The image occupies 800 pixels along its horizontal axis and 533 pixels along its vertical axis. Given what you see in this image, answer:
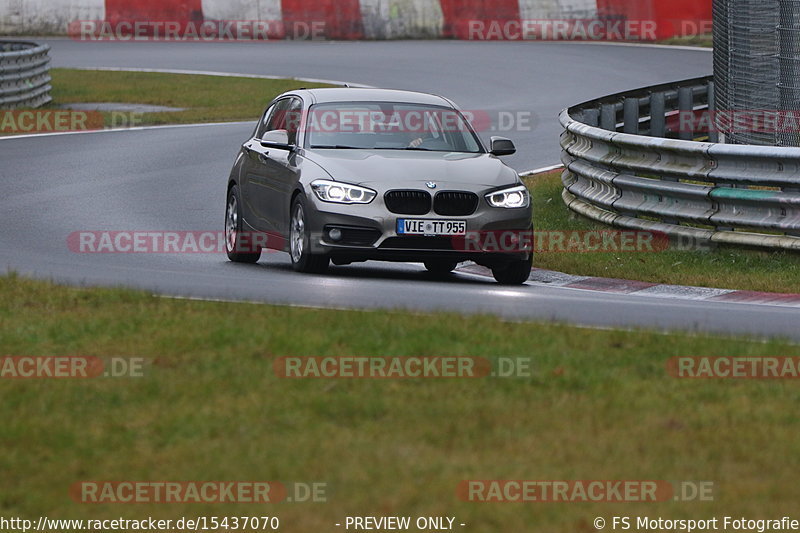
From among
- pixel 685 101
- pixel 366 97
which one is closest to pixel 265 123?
pixel 366 97

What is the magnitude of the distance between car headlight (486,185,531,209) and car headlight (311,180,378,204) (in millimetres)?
953

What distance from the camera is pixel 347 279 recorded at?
12.5m

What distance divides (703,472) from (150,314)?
4.22 m

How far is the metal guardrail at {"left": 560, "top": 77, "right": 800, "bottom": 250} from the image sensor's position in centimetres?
1384

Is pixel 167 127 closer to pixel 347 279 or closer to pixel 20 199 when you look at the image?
pixel 20 199

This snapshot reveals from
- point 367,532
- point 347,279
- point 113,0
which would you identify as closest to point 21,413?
point 367,532

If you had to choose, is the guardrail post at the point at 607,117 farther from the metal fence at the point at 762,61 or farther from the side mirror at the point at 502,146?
the side mirror at the point at 502,146

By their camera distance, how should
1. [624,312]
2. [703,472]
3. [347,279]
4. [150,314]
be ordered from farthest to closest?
[347,279], [624,312], [150,314], [703,472]

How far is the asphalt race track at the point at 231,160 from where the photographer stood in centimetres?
1095

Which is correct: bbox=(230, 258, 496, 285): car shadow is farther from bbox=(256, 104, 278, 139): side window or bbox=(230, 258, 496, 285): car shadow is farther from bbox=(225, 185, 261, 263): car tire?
bbox=(256, 104, 278, 139): side window

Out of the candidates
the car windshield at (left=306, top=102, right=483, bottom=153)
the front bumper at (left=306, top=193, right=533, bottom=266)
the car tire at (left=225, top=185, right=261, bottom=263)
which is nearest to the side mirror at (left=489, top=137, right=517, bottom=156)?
the car windshield at (left=306, top=102, right=483, bottom=153)

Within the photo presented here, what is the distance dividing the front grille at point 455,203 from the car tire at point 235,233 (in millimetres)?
2384

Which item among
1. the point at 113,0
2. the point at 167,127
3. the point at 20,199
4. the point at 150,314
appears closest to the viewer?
the point at 150,314

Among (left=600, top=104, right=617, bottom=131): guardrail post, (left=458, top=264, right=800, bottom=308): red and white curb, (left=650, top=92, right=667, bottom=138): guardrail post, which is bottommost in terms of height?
(left=458, top=264, right=800, bottom=308): red and white curb
